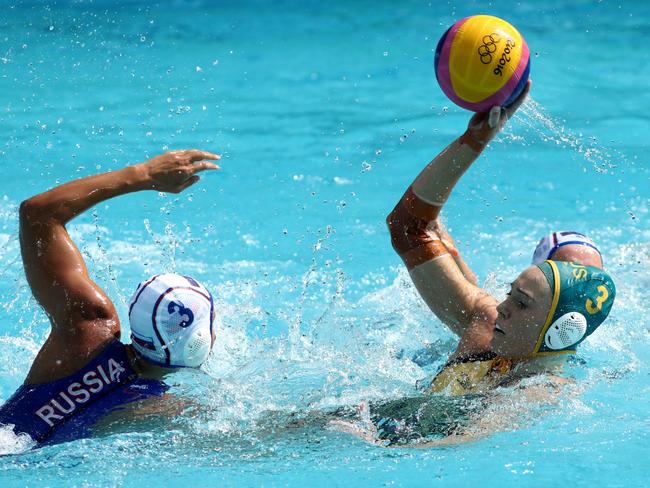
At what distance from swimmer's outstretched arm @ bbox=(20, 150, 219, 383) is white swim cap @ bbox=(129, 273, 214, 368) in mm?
166

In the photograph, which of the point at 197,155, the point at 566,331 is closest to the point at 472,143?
the point at 566,331

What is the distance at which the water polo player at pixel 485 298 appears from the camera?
3760 mm

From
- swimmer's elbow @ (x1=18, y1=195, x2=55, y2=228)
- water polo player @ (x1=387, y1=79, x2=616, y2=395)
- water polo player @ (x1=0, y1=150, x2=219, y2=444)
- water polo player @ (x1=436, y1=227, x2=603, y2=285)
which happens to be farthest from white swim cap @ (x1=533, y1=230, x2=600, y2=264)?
swimmer's elbow @ (x1=18, y1=195, x2=55, y2=228)

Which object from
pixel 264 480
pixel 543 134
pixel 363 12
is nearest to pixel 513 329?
pixel 264 480

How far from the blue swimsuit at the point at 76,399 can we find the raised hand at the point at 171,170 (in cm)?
62

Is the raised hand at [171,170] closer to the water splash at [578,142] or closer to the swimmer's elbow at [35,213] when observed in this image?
the swimmer's elbow at [35,213]

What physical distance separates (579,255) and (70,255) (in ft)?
6.89

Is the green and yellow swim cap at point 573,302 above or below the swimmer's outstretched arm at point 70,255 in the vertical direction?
below

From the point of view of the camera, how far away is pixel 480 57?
3789 millimetres

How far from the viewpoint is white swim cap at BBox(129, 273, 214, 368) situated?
11.6ft

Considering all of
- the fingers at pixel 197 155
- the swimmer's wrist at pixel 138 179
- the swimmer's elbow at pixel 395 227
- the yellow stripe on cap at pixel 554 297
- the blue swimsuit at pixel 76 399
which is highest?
the fingers at pixel 197 155

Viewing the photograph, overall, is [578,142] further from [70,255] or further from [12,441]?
[12,441]

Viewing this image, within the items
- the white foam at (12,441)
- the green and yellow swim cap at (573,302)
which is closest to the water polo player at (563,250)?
the green and yellow swim cap at (573,302)

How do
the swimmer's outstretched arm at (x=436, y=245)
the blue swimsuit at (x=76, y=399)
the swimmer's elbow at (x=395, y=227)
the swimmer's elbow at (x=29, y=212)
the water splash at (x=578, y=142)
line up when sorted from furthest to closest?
the water splash at (x=578, y=142) → the swimmer's elbow at (x=395, y=227) → the swimmer's outstretched arm at (x=436, y=245) → the blue swimsuit at (x=76, y=399) → the swimmer's elbow at (x=29, y=212)
